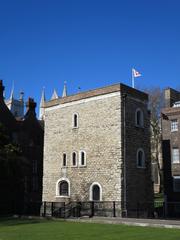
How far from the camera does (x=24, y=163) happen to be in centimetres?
3616

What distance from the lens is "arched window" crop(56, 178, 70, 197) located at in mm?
32156

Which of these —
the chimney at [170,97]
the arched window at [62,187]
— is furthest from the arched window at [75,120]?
the chimney at [170,97]

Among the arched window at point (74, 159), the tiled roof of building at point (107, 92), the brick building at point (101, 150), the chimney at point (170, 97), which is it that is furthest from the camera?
the chimney at point (170, 97)

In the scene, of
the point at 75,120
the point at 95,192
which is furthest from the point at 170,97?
the point at 95,192

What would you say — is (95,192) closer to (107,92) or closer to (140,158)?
(140,158)

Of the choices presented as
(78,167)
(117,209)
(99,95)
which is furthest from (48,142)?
(117,209)

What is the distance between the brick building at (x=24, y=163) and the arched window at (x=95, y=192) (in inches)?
313

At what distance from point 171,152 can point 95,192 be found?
11.7 meters

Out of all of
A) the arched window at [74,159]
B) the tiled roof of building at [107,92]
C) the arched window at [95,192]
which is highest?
the tiled roof of building at [107,92]

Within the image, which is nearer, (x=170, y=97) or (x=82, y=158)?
(x=82, y=158)

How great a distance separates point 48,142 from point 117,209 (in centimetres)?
998

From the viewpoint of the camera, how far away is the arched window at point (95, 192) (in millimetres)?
29520

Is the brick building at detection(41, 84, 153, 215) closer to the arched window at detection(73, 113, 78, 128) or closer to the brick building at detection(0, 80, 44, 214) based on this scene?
the arched window at detection(73, 113, 78, 128)

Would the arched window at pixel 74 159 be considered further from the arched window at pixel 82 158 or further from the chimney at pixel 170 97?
the chimney at pixel 170 97
